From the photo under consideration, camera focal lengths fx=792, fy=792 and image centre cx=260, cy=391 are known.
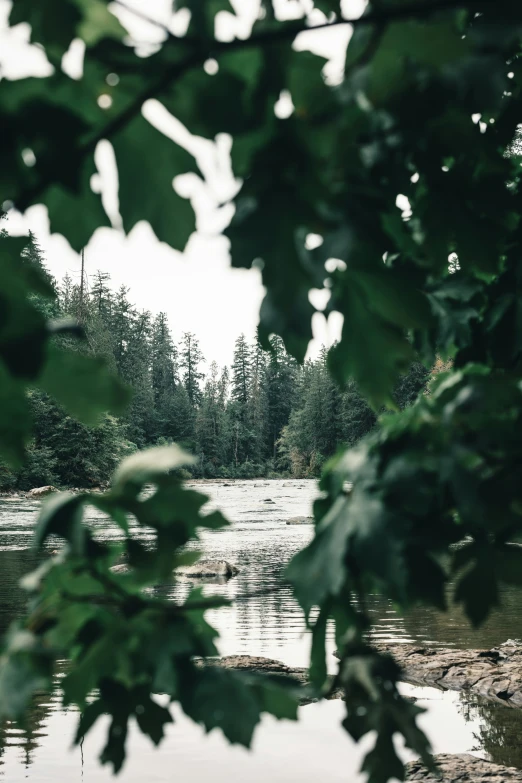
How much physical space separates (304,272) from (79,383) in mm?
319

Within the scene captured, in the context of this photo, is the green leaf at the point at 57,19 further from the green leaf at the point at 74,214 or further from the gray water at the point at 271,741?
the gray water at the point at 271,741

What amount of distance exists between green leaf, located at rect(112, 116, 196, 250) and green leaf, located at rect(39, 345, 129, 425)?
0.87 feet

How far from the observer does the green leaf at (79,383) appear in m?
0.99

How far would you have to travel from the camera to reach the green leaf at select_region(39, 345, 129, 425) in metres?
0.99

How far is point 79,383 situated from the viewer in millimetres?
996

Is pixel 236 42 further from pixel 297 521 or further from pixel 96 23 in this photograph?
pixel 297 521

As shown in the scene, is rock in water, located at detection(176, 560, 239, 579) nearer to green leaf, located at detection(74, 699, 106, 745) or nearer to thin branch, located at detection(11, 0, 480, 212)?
green leaf, located at detection(74, 699, 106, 745)

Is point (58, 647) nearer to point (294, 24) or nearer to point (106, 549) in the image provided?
point (106, 549)

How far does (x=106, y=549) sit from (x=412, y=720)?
20.5 inches

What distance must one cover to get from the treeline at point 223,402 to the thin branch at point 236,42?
5582 cm

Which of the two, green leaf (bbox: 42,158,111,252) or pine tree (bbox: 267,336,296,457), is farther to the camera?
pine tree (bbox: 267,336,296,457)

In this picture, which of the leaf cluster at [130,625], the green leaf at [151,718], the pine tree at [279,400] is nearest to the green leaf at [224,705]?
the leaf cluster at [130,625]

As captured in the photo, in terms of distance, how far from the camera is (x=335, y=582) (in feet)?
3.70

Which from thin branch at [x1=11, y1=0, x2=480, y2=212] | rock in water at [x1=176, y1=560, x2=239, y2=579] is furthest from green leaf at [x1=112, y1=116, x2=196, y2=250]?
rock in water at [x1=176, y1=560, x2=239, y2=579]
